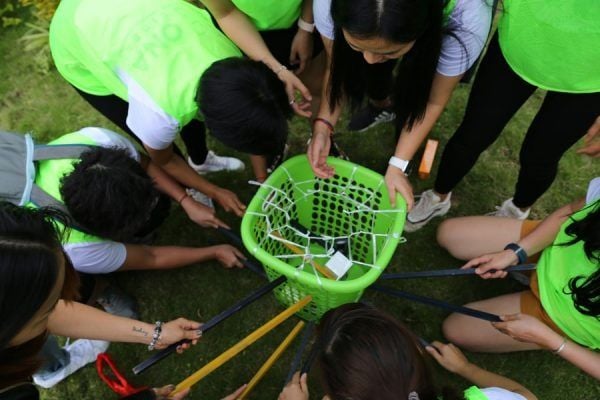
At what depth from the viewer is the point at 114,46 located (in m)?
1.43

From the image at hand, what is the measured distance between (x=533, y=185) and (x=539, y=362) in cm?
74

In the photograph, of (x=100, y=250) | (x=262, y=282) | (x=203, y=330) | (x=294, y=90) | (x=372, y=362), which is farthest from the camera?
(x=262, y=282)

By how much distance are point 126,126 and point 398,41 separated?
1.12 meters

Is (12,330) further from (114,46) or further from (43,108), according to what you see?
(43,108)

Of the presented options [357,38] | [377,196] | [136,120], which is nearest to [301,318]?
[377,196]

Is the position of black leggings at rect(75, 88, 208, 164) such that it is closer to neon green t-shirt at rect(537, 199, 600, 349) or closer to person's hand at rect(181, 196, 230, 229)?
person's hand at rect(181, 196, 230, 229)

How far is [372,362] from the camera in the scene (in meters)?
1.00

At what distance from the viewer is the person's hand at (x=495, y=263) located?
163 centimetres

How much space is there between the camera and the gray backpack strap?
143 cm

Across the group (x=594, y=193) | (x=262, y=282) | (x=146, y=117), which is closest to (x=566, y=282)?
(x=594, y=193)

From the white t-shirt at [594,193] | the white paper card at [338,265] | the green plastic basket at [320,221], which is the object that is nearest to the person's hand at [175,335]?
the green plastic basket at [320,221]

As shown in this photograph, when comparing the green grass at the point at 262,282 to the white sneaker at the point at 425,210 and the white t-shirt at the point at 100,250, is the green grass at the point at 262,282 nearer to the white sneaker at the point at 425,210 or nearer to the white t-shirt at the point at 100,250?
the white sneaker at the point at 425,210

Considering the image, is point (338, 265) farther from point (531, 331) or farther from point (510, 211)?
point (510, 211)

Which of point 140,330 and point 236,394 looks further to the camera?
point 236,394
